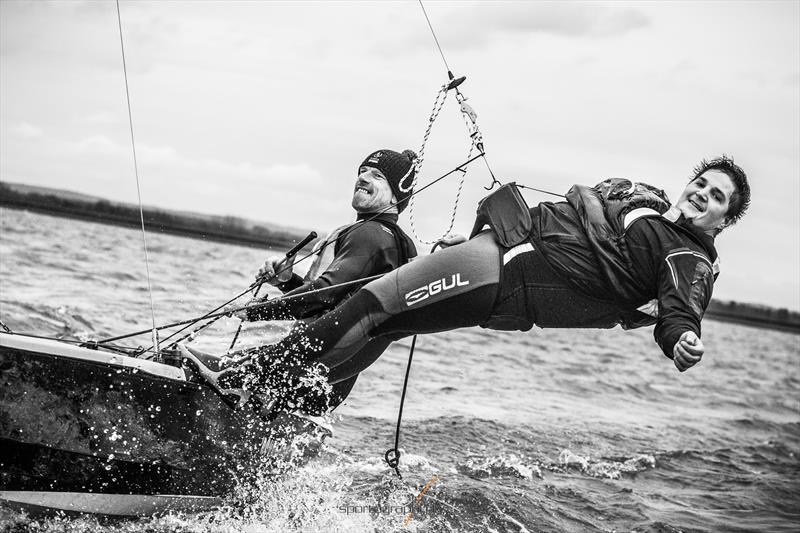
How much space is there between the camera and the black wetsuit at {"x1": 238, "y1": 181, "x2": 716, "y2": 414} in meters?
3.84

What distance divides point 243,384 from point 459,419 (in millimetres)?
4528

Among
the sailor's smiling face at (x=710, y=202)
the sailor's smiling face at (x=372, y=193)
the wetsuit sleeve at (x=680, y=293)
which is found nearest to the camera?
the wetsuit sleeve at (x=680, y=293)

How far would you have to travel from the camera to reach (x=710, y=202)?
4.00m

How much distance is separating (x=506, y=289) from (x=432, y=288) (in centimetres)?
37

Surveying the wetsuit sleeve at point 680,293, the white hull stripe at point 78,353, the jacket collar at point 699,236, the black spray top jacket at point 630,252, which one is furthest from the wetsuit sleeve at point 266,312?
the jacket collar at point 699,236

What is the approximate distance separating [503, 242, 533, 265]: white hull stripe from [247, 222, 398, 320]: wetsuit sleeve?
90cm

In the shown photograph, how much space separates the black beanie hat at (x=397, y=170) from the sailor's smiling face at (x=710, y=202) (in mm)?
1733

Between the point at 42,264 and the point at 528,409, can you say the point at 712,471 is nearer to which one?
the point at 528,409

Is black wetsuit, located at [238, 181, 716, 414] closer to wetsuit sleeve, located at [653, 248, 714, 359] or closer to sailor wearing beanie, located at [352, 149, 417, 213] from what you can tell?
wetsuit sleeve, located at [653, 248, 714, 359]

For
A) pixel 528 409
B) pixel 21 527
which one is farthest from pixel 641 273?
→ pixel 528 409

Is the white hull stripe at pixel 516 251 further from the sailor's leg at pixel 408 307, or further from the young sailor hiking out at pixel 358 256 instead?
the young sailor hiking out at pixel 358 256

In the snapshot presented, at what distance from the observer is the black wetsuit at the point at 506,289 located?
3.84m


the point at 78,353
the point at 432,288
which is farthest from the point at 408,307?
the point at 78,353

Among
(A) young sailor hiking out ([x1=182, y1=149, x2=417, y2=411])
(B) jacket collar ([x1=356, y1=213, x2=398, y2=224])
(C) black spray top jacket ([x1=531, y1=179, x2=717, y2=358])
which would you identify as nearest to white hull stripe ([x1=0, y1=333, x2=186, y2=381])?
A: (A) young sailor hiking out ([x1=182, y1=149, x2=417, y2=411])
